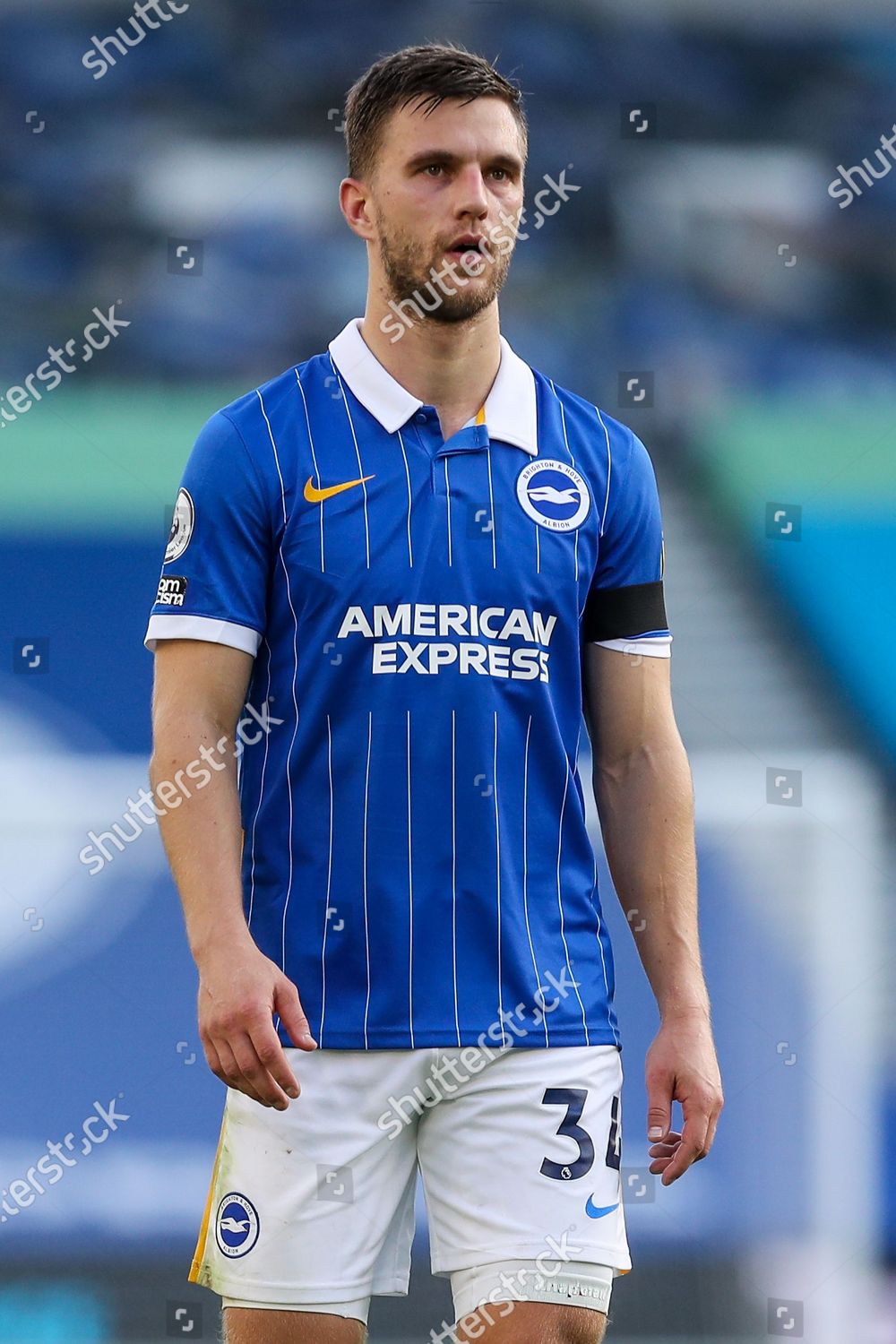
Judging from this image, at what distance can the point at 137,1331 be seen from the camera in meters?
3.25

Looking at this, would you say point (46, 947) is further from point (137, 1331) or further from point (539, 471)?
point (539, 471)

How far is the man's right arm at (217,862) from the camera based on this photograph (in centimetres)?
166

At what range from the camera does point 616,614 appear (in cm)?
202

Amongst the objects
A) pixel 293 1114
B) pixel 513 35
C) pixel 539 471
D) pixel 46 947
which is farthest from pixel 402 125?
pixel 46 947

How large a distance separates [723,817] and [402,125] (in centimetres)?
174

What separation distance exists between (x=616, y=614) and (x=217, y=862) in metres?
0.56

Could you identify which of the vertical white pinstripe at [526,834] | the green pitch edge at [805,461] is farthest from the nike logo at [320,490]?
the green pitch edge at [805,461]

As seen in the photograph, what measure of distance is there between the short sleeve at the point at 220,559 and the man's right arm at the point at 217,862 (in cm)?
2

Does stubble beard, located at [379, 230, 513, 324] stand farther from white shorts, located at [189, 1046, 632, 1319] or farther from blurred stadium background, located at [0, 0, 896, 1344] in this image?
blurred stadium background, located at [0, 0, 896, 1344]

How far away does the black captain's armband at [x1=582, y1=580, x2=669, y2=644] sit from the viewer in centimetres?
202

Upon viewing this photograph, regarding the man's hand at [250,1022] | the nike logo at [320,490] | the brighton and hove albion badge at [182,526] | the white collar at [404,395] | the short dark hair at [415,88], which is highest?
the short dark hair at [415,88]

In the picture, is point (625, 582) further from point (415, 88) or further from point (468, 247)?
point (415, 88)

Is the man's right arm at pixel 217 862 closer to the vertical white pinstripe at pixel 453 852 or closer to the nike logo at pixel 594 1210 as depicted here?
the vertical white pinstripe at pixel 453 852

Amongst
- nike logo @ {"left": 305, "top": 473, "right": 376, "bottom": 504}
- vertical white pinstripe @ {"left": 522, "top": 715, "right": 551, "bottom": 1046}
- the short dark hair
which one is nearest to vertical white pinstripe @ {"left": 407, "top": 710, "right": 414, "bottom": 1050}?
vertical white pinstripe @ {"left": 522, "top": 715, "right": 551, "bottom": 1046}
